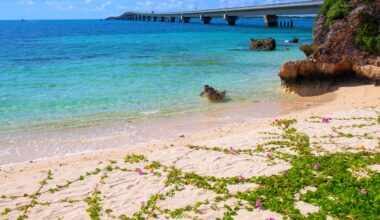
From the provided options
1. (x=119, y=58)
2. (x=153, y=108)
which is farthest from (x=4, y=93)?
(x=119, y=58)

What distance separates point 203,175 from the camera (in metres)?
8.95

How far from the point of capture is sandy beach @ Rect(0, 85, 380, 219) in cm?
736

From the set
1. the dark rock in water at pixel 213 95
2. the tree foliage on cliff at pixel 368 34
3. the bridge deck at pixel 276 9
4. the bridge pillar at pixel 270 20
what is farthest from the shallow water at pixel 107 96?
the bridge pillar at pixel 270 20

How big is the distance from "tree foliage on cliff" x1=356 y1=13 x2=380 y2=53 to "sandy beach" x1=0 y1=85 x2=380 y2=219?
748 cm

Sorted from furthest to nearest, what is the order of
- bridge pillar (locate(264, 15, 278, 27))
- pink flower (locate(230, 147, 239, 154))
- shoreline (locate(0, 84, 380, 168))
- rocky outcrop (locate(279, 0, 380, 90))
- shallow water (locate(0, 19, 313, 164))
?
bridge pillar (locate(264, 15, 278, 27))
rocky outcrop (locate(279, 0, 380, 90))
shallow water (locate(0, 19, 313, 164))
shoreline (locate(0, 84, 380, 168))
pink flower (locate(230, 147, 239, 154))

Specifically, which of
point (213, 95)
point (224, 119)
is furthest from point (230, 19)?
point (224, 119)

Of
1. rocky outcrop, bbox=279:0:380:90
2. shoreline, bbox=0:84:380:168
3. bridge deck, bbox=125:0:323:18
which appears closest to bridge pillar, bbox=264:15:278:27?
bridge deck, bbox=125:0:323:18

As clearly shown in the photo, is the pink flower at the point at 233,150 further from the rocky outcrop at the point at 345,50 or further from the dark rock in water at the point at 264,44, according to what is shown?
the dark rock in water at the point at 264,44

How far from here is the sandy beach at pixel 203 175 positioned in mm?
Answer: 7363

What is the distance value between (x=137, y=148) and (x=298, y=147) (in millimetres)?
4728

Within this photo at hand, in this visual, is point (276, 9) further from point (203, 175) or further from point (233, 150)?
point (203, 175)

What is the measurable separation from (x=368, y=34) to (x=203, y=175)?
47.7 ft

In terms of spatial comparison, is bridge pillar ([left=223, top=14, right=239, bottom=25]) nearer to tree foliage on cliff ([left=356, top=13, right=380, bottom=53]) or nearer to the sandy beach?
tree foliage on cliff ([left=356, top=13, right=380, bottom=53])

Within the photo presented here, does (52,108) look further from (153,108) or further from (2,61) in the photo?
(2,61)
